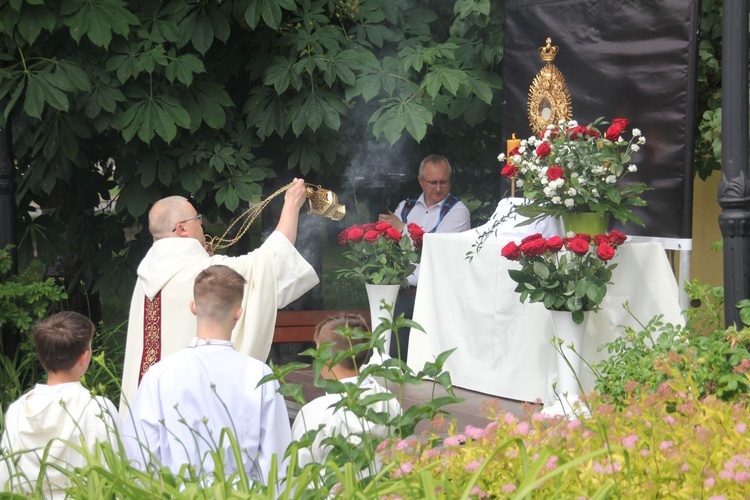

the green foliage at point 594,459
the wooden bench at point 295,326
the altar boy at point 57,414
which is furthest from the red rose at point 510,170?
the green foliage at point 594,459

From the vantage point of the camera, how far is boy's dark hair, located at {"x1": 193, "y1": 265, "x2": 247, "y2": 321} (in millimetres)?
3541

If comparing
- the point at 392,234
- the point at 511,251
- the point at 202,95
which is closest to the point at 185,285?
the point at 511,251

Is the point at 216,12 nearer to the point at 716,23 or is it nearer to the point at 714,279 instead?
the point at 716,23

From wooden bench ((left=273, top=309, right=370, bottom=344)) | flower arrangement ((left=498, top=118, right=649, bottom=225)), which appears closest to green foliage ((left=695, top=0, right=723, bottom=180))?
flower arrangement ((left=498, top=118, right=649, bottom=225))

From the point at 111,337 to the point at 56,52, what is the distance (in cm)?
195

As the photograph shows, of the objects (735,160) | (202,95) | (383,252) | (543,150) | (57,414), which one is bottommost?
(57,414)

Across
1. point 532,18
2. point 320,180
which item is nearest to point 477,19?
point 532,18

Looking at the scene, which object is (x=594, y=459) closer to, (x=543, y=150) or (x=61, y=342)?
(x=61, y=342)

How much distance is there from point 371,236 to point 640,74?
179 cm

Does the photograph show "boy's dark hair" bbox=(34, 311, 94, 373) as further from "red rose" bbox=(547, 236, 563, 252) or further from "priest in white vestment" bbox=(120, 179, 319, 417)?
"red rose" bbox=(547, 236, 563, 252)

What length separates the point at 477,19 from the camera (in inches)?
297

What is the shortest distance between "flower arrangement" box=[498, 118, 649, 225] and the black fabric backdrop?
47 centimetres

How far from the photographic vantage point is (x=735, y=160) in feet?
14.4

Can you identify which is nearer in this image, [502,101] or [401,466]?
[401,466]
